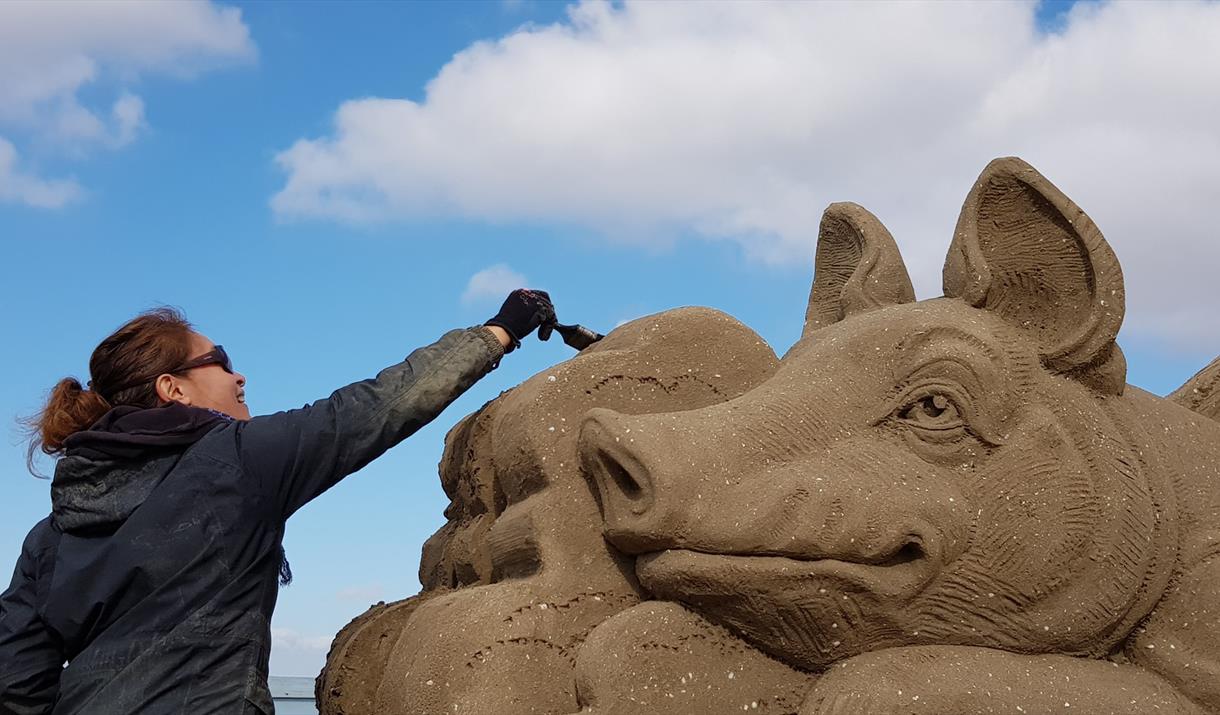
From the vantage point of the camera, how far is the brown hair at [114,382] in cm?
314

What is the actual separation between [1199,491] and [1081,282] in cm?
63

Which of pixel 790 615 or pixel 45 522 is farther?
pixel 45 522

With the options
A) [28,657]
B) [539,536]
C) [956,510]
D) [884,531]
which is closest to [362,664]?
[539,536]

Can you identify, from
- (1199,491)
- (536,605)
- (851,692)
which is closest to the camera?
(851,692)

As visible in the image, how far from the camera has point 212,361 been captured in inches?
129

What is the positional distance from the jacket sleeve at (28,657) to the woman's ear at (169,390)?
473mm

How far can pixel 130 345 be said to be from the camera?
3.18m

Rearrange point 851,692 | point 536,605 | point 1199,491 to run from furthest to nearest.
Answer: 1. point 1199,491
2. point 536,605
3. point 851,692

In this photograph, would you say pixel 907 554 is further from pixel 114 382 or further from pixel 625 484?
pixel 114 382

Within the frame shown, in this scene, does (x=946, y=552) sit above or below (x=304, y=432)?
below

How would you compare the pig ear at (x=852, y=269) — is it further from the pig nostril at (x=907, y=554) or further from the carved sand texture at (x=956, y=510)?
the pig nostril at (x=907, y=554)

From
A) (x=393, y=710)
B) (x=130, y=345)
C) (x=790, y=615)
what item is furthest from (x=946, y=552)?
(x=130, y=345)

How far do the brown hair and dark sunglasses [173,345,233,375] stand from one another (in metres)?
0.02

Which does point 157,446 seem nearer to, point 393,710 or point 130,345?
point 130,345
